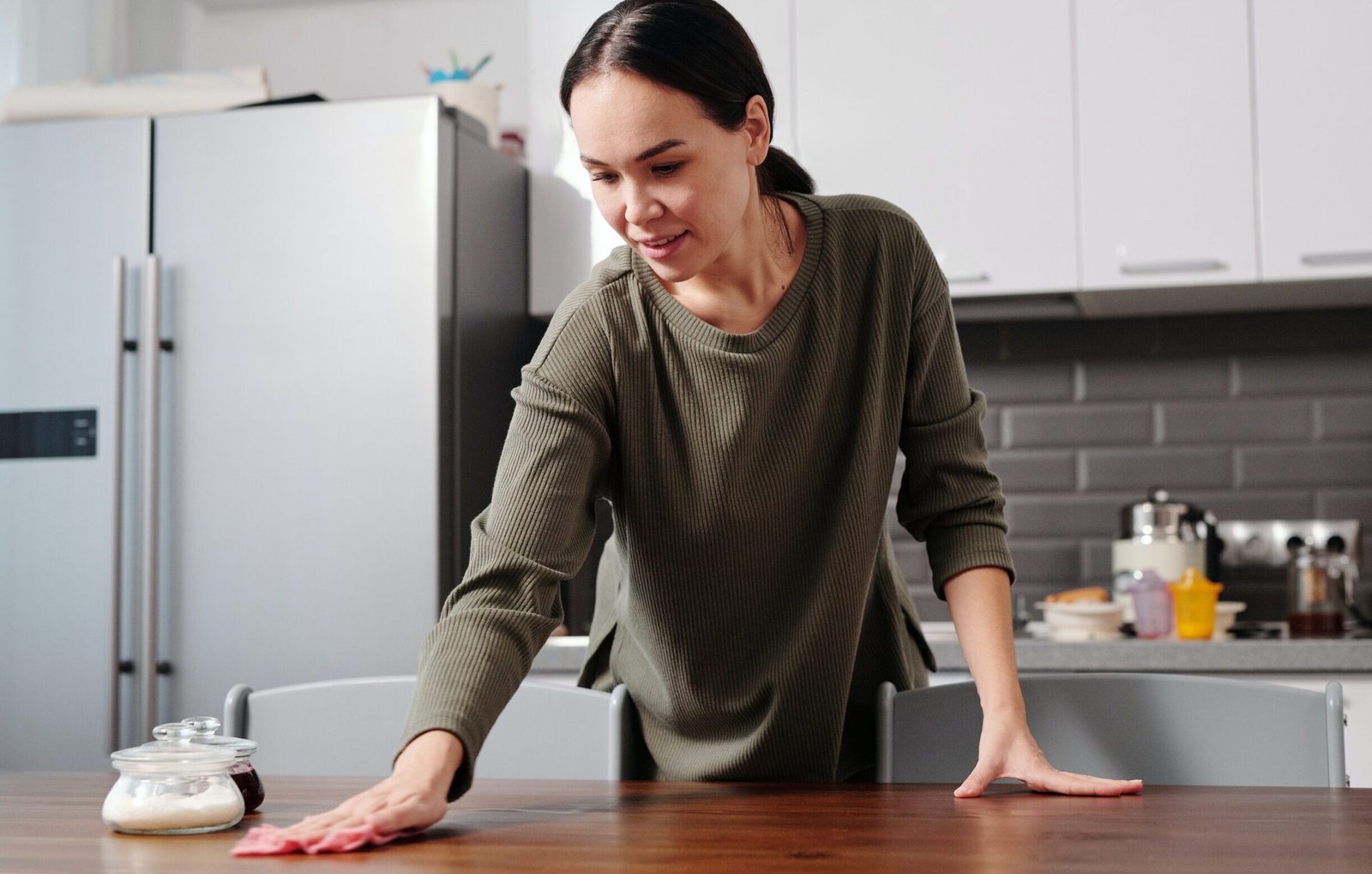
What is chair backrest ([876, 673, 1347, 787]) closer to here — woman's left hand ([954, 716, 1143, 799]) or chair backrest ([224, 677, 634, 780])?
woman's left hand ([954, 716, 1143, 799])

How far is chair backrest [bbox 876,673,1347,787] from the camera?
4.21ft

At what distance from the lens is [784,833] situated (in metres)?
0.93

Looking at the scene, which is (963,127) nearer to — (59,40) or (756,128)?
(756,128)

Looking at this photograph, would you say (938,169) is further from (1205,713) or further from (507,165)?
(1205,713)

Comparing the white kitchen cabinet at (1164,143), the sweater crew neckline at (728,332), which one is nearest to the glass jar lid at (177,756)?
the sweater crew neckline at (728,332)

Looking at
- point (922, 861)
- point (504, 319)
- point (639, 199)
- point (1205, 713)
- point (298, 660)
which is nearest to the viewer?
point (922, 861)

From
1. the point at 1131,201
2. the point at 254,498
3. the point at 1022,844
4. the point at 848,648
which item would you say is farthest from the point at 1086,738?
the point at 254,498

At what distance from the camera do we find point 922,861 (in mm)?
827

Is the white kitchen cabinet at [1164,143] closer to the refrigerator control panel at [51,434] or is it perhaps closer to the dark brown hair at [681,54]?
the dark brown hair at [681,54]

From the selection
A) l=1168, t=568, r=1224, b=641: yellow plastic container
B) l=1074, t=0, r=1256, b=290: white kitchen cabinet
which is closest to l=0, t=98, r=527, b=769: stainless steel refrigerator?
l=1074, t=0, r=1256, b=290: white kitchen cabinet

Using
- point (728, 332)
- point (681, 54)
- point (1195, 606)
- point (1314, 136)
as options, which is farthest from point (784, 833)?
point (1314, 136)

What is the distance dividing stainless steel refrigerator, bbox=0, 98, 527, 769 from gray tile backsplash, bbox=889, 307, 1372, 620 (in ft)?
3.48

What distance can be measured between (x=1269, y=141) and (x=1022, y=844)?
2030 millimetres

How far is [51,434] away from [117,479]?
0.59 ft
